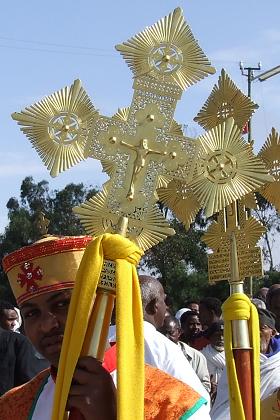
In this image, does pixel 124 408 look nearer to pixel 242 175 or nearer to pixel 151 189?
pixel 151 189

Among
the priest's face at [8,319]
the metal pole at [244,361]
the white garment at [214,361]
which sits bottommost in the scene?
the metal pole at [244,361]

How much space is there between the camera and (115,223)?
8.64 feet

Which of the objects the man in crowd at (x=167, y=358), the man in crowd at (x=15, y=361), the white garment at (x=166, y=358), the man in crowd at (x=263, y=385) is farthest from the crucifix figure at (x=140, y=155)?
the man in crowd at (x=15, y=361)

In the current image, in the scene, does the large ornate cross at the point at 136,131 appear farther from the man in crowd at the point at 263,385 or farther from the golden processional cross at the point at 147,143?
the man in crowd at the point at 263,385

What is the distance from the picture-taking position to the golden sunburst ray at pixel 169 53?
8.87ft

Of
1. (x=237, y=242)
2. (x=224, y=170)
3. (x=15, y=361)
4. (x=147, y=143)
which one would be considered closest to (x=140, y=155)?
(x=147, y=143)

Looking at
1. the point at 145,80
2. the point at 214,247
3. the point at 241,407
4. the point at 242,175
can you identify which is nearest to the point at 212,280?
the point at 214,247

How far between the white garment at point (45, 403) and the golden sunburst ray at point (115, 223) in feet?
2.28

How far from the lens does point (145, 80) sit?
8.98 feet

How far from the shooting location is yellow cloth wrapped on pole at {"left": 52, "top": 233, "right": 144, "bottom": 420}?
240 cm

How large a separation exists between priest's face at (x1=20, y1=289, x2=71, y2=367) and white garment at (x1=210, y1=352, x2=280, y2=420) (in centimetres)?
268

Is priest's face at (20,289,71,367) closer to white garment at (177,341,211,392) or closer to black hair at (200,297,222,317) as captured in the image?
white garment at (177,341,211,392)

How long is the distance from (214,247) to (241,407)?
23.4 inches

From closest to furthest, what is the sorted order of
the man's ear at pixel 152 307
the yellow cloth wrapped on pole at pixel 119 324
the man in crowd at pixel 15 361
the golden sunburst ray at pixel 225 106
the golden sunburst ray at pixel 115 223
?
the yellow cloth wrapped on pole at pixel 119 324
the golden sunburst ray at pixel 115 223
the golden sunburst ray at pixel 225 106
the man's ear at pixel 152 307
the man in crowd at pixel 15 361
